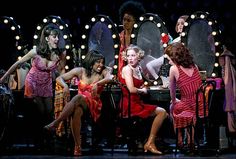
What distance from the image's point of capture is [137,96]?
9258 mm

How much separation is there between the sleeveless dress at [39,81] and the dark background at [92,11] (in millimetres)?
949

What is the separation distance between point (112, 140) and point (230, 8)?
2833mm

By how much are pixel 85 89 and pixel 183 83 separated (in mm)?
1295

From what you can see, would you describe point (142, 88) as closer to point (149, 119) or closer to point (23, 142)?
point (149, 119)

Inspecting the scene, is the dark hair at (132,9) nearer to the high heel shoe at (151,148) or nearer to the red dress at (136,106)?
the red dress at (136,106)

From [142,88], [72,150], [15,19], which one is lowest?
[72,150]

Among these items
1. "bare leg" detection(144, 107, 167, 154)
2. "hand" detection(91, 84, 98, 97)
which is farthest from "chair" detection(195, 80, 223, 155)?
"hand" detection(91, 84, 98, 97)

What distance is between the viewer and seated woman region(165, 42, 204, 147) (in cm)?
892

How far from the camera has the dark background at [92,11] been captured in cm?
1046

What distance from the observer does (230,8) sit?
10.5m

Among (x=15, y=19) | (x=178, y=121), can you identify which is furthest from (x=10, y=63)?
(x=178, y=121)

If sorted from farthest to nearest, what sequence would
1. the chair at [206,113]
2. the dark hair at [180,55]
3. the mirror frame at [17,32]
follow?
1. the mirror frame at [17,32]
2. the dark hair at [180,55]
3. the chair at [206,113]

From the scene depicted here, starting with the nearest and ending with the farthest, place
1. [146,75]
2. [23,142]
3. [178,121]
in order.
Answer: [178,121] → [146,75] → [23,142]

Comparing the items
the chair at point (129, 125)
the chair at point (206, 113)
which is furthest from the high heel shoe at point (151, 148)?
the chair at point (206, 113)
